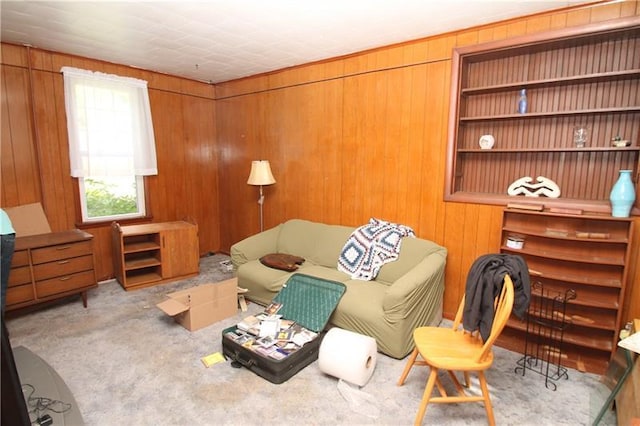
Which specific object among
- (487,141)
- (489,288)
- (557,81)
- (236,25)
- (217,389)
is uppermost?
(236,25)

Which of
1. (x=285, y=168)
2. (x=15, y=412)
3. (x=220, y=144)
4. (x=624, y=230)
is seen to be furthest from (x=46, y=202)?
(x=624, y=230)

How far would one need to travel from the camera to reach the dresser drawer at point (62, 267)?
299cm

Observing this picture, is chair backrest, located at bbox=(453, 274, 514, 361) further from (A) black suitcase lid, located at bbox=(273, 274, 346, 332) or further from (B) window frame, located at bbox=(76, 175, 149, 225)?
(B) window frame, located at bbox=(76, 175, 149, 225)

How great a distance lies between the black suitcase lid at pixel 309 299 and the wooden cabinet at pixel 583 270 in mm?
1397

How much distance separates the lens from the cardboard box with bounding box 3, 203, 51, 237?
3250 mm

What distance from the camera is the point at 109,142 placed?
392 cm

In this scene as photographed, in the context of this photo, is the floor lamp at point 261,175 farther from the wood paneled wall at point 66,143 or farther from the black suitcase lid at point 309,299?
the black suitcase lid at point 309,299

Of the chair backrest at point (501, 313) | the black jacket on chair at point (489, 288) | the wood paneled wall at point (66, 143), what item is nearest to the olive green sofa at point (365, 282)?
the black jacket on chair at point (489, 288)

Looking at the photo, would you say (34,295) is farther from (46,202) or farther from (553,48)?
(553,48)

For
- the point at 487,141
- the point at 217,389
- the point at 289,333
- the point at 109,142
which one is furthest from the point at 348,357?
the point at 109,142

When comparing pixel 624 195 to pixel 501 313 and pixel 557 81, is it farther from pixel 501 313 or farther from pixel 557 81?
pixel 501 313

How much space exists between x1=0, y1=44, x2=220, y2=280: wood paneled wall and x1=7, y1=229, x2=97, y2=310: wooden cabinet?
23.7 inches

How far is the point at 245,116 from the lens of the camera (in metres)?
4.57

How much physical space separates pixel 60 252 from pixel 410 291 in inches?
121
